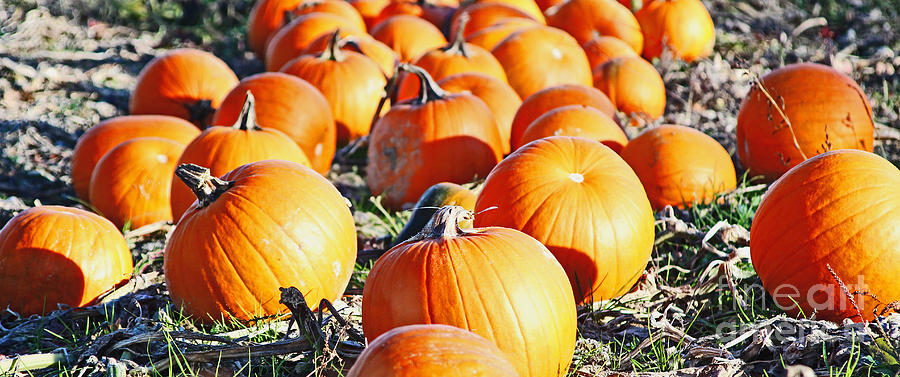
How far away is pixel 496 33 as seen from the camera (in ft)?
23.9

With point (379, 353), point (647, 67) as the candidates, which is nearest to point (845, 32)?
point (647, 67)

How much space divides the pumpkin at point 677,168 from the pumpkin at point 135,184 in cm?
273

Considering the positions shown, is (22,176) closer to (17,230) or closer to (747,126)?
(17,230)

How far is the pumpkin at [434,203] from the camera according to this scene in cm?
417

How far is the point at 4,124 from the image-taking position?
6434 millimetres

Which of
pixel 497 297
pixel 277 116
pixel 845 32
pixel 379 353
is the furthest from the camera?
pixel 845 32

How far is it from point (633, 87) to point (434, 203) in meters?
2.51

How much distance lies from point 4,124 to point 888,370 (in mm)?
6232

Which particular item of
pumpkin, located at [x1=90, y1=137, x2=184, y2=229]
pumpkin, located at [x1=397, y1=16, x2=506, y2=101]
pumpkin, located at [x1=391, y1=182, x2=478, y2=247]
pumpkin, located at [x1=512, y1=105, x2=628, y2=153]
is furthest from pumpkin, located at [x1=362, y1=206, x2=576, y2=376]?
pumpkin, located at [x1=397, y1=16, x2=506, y2=101]

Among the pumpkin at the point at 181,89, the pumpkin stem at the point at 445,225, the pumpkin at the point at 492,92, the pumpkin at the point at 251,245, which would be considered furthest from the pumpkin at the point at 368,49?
the pumpkin stem at the point at 445,225

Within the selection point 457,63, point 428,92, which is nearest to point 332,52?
point 457,63

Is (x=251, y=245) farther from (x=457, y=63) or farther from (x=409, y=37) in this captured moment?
(x=409, y=37)

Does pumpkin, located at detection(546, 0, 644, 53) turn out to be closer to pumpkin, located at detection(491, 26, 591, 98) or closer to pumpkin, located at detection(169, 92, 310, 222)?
pumpkin, located at detection(491, 26, 591, 98)

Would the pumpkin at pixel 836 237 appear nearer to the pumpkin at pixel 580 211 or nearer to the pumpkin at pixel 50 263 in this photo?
the pumpkin at pixel 580 211
